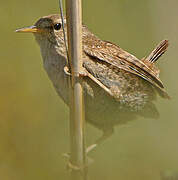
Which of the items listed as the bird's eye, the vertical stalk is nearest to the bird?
the bird's eye

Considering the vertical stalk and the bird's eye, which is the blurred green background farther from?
the bird's eye

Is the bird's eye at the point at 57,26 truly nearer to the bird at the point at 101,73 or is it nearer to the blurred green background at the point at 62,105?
the bird at the point at 101,73

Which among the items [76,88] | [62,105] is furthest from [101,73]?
[62,105]

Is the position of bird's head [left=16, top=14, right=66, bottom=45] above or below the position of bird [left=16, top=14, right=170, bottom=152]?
above

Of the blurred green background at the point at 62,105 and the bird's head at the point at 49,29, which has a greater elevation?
the bird's head at the point at 49,29

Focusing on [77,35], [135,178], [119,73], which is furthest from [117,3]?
[135,178]

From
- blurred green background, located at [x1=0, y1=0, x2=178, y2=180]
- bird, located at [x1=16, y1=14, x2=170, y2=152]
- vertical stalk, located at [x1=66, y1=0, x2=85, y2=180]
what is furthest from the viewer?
blurred green background, located at [x1=0, y1=0, x2=178, y2=180]

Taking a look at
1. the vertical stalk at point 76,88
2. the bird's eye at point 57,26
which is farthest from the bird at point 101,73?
the vertical stalk at point 76,88

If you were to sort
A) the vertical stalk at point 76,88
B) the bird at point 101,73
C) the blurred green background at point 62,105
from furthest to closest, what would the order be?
the blurred green background at point 62,105 < the bird at point 101,73 < the vertical stalk at point 76,88
